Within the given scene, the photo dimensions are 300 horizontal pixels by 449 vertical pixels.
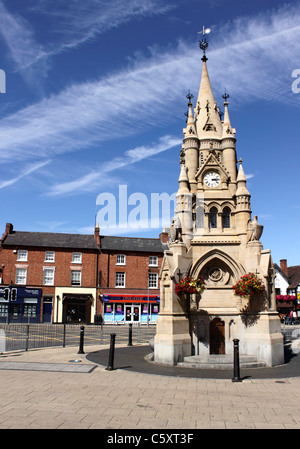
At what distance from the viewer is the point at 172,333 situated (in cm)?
1373

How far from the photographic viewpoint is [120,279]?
4262 cm

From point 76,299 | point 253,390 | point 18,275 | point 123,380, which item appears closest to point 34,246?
point 18,275

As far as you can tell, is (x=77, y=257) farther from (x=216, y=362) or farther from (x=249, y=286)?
(x=216, y=362)

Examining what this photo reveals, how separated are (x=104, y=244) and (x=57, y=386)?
33919 mm

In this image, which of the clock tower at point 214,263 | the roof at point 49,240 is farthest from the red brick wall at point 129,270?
the clock tower at point 214,263

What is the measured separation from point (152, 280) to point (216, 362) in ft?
99.7

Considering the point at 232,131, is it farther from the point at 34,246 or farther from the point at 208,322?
the point at 34,246

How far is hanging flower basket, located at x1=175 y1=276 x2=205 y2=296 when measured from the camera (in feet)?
46.0

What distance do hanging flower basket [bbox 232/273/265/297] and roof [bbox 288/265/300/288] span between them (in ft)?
141

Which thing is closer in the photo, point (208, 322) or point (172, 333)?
point (172, 333)

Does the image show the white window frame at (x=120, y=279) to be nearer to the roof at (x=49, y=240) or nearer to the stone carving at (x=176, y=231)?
the roof at (x=49, y=240)

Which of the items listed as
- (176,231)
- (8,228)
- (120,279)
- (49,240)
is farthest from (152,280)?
(176,231)

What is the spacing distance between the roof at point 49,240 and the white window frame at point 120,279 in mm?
4288

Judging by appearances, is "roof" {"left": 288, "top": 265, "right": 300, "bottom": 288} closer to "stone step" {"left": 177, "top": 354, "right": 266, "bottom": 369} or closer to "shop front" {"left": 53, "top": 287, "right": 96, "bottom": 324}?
"shop front" {"left": 53, "top": 287, "right": 96, "bottom": 324}
